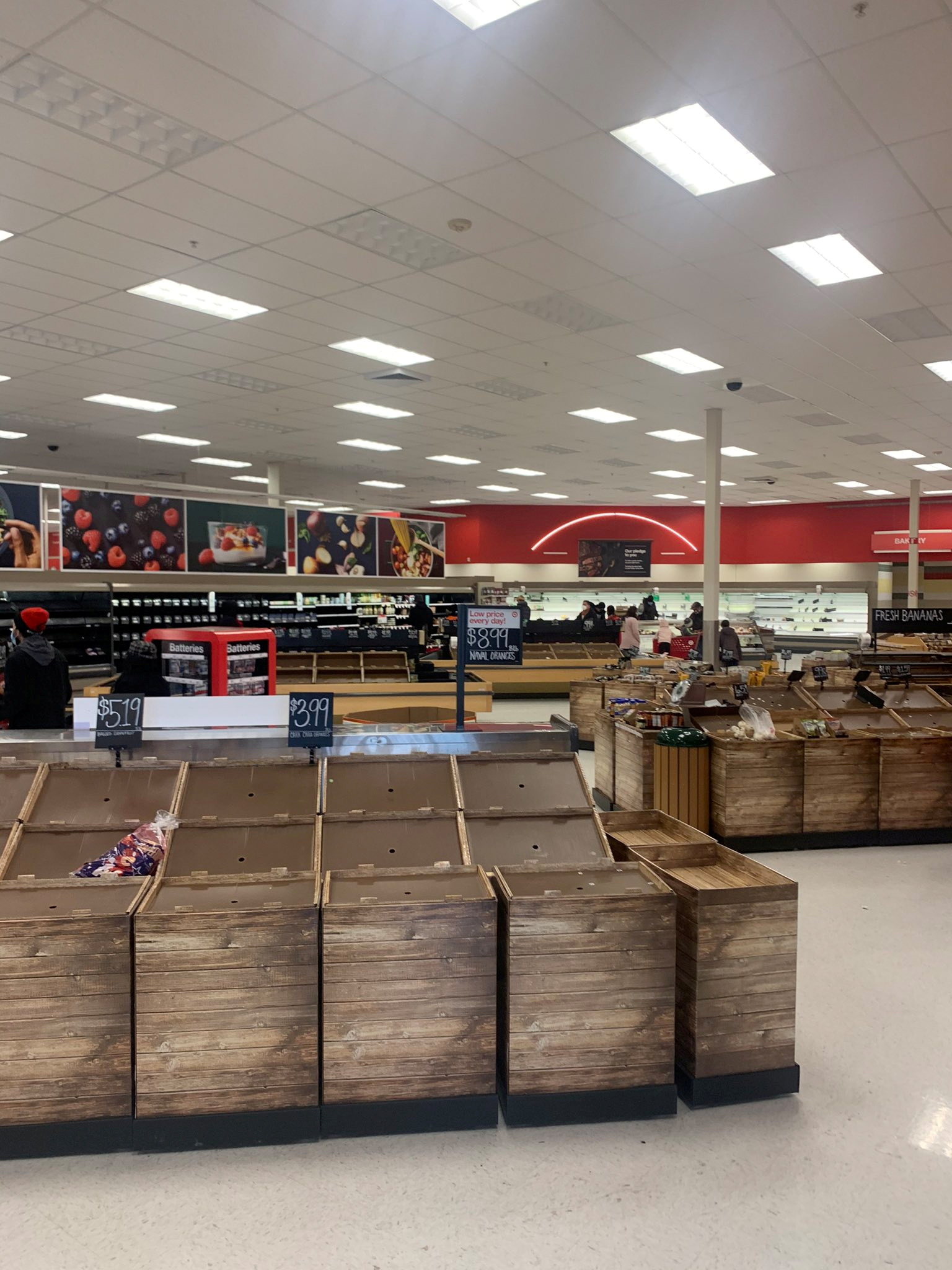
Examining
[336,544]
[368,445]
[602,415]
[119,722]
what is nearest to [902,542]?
[602,415]

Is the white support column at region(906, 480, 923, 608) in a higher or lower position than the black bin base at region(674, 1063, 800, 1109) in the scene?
higher

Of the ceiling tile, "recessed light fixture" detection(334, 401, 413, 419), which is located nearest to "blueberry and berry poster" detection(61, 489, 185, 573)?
"recessed light fixture" detection(334, 401, 413, 419)

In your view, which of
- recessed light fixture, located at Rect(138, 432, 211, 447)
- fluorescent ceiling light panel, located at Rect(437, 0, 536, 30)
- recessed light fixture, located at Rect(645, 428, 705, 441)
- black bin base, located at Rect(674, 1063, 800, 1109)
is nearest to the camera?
black bin base, located at Rect(674, 1063, 800, 1109)

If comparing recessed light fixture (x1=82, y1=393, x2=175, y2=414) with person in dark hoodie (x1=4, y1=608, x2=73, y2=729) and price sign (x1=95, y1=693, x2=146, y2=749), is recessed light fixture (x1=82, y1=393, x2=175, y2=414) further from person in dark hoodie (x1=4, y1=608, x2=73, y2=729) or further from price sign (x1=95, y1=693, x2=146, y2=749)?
price sign (x1=95, y1=693, x2=146, y2=749)

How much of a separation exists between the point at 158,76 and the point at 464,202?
1757 millimetres

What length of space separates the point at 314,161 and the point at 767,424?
859cm

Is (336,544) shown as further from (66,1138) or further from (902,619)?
(66,1138)

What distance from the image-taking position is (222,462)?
15070mm

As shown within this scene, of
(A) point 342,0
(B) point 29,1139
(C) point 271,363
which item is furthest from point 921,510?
(B) point 29,1139

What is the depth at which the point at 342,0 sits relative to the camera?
329 centimetres

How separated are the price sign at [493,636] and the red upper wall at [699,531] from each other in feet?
58.6

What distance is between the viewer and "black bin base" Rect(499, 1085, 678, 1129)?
9.55ft

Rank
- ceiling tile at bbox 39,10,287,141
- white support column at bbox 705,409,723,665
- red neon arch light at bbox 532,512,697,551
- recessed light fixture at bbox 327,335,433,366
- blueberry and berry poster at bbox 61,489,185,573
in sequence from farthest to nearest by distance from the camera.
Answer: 1. red neon arch light at bbox 532,512,697,551
2. white support column at bbox 705,409,723,665
3. blueberry and berry poster at bbox 61,489,185,573
4. recessed light fixture at bbox 327,335,433,366
5. ceiling tile at bbox 39,10,287,141

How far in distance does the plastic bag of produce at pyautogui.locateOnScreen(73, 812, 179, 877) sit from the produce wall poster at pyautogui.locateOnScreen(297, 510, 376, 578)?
29.1 feet
